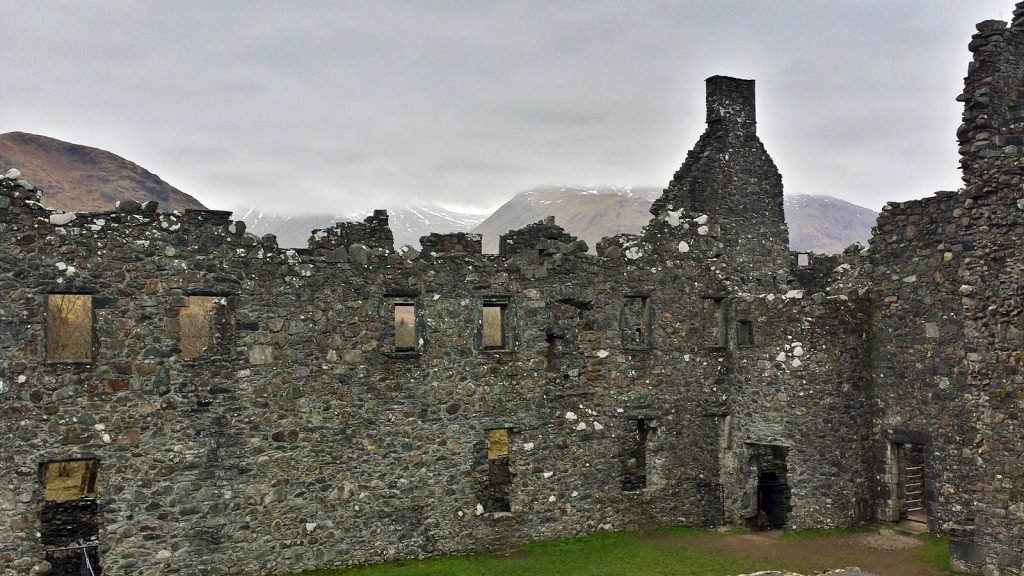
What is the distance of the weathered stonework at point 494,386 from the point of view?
12406 millimetres

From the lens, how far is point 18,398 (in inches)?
482

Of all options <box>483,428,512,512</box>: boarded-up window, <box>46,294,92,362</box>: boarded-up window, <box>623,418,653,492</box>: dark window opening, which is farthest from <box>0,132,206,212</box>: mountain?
<box>623,418,653,492</box>: dark window opening

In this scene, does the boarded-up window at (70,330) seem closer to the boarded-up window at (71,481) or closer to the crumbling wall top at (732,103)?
the boarded-up window at (71,481)

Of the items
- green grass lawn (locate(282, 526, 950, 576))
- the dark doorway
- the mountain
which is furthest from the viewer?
the mountain

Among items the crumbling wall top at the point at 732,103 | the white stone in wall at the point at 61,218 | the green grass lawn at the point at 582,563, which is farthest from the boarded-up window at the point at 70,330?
the crumbling wall top at the point at 732,103

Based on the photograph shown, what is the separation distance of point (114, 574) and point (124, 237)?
17.7ft

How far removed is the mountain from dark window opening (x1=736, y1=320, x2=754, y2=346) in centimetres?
4481

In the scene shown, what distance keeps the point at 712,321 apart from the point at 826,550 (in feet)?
17.1

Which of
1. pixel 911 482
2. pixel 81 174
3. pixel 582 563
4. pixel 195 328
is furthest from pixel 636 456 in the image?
pixel 81 174

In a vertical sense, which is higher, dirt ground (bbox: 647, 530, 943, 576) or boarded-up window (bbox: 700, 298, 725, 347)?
boarded-up window (bbox: 700, 298, 725, 347)

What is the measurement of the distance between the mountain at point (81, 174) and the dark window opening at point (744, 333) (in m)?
44.8

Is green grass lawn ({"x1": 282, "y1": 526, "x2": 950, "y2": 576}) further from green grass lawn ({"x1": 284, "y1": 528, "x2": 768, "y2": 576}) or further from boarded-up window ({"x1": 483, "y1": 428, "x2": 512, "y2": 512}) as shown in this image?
boarded-up window ({"x1": 483, "y1": 428, "x2": 512, "y2": 512})

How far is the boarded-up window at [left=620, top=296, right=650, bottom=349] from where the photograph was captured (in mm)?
16938

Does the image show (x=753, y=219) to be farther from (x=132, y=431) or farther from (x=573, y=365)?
(x=132, y=431)
